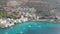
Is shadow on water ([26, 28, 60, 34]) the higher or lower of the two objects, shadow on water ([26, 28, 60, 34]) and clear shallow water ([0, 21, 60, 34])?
the lower

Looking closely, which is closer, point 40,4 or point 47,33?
point 47,33

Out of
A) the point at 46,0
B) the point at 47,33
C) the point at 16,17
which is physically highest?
the point at 46,0

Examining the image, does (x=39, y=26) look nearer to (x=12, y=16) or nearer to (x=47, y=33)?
(x=47, y=33)

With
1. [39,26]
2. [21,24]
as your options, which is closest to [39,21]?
[39,26]

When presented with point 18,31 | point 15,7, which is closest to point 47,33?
point 18,31

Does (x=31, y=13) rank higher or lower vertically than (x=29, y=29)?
higher

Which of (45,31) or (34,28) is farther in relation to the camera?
(34,28)

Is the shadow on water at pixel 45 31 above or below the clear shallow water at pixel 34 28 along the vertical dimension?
below
